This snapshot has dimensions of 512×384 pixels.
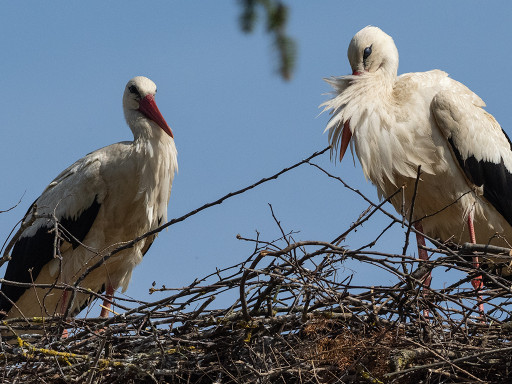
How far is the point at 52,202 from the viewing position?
6004mm

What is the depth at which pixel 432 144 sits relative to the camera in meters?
5.29

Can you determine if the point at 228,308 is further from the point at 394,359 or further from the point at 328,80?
the point at 328,80

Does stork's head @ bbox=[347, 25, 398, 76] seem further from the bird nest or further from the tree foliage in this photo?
the tree foliage

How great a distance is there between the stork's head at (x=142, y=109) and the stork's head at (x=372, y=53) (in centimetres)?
139

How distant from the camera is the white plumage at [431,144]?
17.4 ft

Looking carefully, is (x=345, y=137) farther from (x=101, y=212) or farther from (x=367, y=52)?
(x=101, y=212)

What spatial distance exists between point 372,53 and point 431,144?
781 millimetres

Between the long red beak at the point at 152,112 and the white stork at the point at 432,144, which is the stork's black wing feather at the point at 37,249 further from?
the white stork at the point at 432,144

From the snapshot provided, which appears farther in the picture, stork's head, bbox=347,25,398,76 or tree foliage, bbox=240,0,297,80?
stork's head, bbox=347,25,398,76

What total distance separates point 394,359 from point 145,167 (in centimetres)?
261

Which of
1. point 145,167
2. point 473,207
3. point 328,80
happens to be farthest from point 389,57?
point 145,167

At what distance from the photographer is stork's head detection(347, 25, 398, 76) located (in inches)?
224

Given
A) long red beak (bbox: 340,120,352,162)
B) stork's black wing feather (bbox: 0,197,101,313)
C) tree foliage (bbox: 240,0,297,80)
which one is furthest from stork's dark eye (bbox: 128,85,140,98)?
tree foliage (bbox: 240,0,297,80)

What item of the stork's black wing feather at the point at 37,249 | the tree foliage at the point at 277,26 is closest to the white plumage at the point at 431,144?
the stork's black wing feather at the point at 37,249
